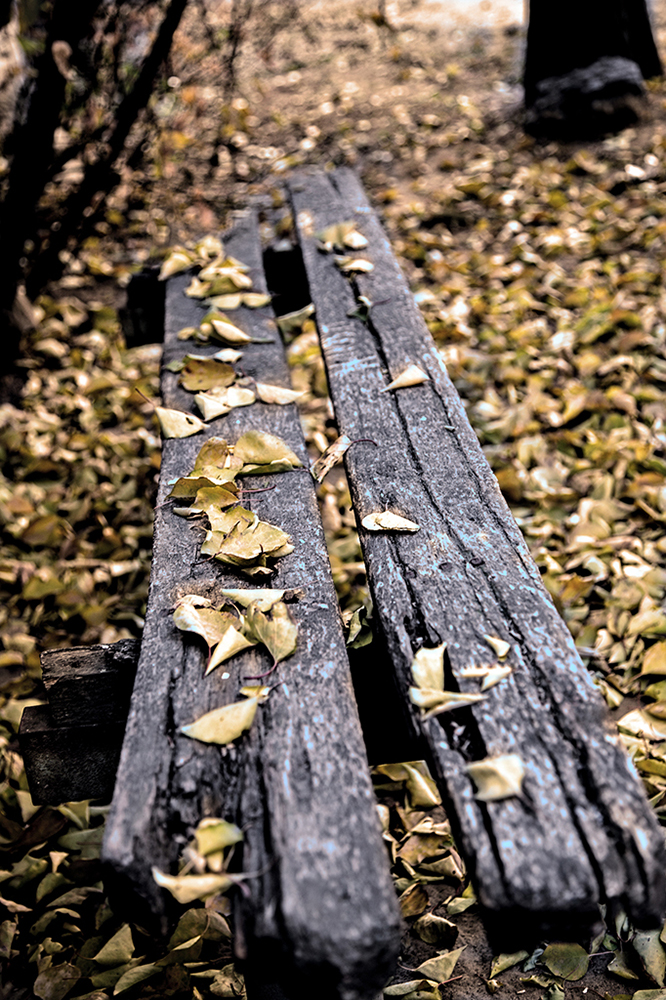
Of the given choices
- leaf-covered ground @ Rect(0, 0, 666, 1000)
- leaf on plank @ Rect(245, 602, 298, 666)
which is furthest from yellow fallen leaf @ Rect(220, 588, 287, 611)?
leaf-covered ground @ Rect(0, 0, 666, 1000)

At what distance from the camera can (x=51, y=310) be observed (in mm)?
3096

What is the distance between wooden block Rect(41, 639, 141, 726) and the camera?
3.44 ft

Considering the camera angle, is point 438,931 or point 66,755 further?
point 438,931

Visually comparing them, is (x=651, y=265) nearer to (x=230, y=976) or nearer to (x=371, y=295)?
(x=371, y=295)

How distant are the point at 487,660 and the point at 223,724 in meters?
0.31

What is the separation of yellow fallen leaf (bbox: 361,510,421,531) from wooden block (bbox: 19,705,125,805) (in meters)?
0.46

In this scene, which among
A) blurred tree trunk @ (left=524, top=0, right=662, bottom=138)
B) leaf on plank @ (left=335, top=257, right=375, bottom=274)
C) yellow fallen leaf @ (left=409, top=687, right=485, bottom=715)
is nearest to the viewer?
yellow fallen leaf @ (left=409, top=687, right=485, bottom=715)

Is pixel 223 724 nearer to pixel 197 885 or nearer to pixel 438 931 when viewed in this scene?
pixel 197 885

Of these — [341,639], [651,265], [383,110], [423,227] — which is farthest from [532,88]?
[341,639]

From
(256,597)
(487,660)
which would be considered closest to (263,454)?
(256,597)

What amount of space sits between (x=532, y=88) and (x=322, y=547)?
3.87 meters

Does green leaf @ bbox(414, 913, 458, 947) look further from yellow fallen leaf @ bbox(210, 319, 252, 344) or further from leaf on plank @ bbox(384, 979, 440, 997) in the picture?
yellow fallen leaf @ bbox(210, 319, 252, 344)

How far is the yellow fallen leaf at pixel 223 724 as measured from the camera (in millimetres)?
837

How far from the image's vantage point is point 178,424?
55.1 inches
